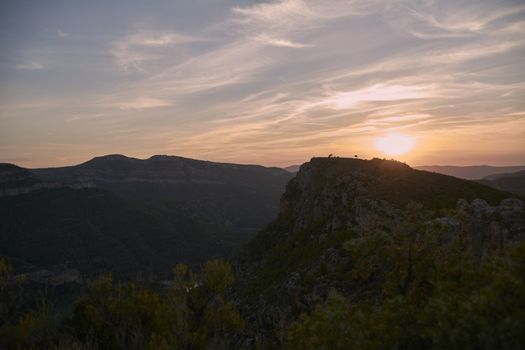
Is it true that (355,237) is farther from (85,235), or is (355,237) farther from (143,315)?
(85,235)

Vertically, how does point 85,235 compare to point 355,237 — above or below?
below

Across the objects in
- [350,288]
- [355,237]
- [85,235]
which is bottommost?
[85,235]

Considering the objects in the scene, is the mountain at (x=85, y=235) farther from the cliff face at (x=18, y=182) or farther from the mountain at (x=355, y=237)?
the mountain at (x=355, y=237)

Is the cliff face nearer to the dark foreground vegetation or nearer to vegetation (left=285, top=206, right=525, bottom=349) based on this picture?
the dark foreground vegetation

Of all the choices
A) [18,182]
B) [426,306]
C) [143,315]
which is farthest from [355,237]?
[18,182]

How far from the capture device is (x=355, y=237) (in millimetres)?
36125

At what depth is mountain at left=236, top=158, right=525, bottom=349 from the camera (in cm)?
1620

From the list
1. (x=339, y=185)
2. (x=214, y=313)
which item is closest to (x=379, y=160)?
(x=339, y=185)

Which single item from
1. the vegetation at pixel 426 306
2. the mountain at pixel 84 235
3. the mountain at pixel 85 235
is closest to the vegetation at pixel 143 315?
the vegetation at pixel 426 306

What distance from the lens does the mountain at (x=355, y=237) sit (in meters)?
16.2

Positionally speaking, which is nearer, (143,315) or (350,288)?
(350,288)

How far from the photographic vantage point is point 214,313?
1081 inches

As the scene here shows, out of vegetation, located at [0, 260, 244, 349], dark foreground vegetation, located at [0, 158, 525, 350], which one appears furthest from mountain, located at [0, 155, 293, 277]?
vegetation, located at [0, 260, 244, 349]

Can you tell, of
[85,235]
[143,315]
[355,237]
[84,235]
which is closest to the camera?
[143,315]
